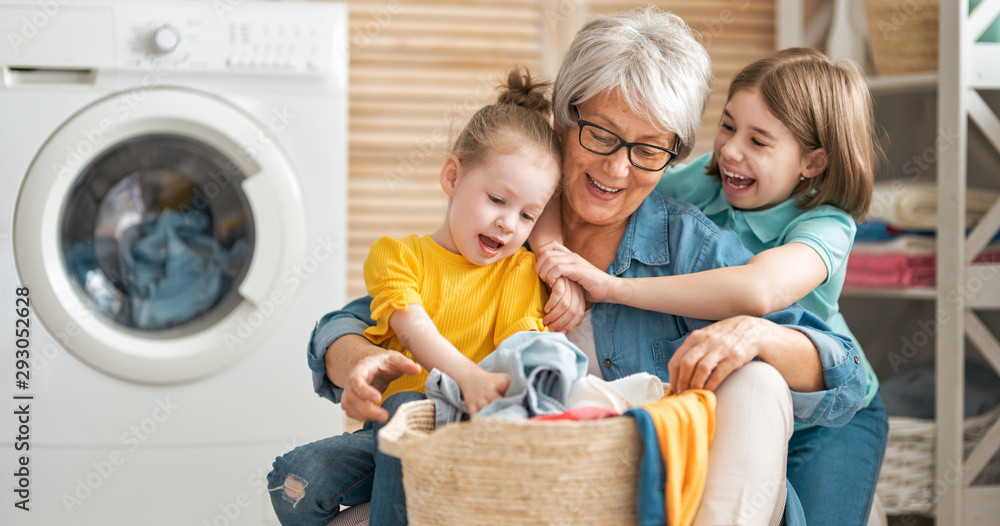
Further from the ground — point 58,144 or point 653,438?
point 58,144

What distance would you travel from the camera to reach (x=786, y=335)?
1.08 m

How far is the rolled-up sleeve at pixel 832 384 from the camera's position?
1109 millimetres

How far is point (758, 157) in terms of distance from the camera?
1.35 m

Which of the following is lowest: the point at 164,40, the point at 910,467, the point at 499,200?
the point at 910,467

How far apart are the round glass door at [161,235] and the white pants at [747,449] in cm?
124

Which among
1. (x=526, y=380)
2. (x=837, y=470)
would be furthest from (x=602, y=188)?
(x=837, y=470)

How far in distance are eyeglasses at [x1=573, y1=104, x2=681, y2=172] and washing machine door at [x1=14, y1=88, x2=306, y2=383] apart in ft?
2.95

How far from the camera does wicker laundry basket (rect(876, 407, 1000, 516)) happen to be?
1.88m

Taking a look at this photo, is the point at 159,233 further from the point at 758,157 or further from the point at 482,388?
the point at 758,157

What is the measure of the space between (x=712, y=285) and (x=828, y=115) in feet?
1.42

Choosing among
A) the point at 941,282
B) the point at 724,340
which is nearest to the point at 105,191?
the point at 724,340

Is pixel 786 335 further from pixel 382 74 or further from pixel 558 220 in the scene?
pixel 382 74

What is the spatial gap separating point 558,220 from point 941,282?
1.11m

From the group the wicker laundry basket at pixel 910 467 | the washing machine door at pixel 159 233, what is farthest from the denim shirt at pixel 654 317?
the wicker laundry basket at pixel 910 467
